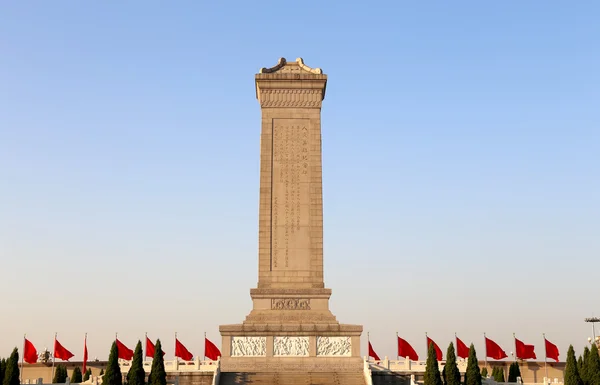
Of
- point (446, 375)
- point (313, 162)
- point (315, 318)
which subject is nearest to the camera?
point (446, 375)

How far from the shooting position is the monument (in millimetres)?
33438

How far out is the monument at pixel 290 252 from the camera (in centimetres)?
3344

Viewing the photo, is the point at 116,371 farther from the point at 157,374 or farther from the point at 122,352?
the point at 122,352

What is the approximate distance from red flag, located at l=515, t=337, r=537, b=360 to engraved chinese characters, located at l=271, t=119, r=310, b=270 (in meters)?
11.8

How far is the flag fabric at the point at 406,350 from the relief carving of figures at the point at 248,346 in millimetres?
7853

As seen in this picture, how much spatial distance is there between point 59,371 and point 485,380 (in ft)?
66.9

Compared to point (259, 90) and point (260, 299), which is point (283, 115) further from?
point (260, 299)

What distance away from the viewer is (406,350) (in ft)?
124

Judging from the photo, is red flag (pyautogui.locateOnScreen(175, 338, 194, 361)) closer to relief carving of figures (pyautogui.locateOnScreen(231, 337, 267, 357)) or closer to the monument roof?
relief carving of figures (pyautogui.locateOnScreen(231, 337, 267, 357))

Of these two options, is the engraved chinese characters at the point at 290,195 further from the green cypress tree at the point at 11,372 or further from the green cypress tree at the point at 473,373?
the green cypress tree at the point at 11,372

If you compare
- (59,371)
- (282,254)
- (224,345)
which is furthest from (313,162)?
(59,371)

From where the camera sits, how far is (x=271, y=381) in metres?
31.2

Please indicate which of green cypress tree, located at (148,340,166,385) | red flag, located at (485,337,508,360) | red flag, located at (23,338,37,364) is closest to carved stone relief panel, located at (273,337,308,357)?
green cypress tree, located at (148,340,166,385)

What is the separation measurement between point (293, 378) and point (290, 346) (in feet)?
6.83
